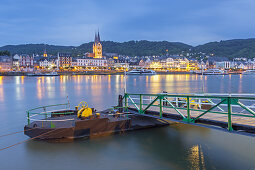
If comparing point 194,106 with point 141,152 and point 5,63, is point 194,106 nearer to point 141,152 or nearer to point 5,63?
point 141,152

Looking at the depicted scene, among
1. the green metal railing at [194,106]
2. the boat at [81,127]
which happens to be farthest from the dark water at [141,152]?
the green metal railing at [194,106]

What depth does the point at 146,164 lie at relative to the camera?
11664mm

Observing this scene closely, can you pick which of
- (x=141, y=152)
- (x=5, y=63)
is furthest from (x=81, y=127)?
(x=5, y=63)

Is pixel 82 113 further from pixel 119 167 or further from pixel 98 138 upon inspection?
pixel 119 167

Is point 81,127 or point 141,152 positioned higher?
point 81,127

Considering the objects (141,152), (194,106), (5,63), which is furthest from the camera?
(5,63)

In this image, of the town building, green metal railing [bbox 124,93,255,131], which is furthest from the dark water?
the town building

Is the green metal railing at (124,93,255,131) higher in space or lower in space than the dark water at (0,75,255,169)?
higher

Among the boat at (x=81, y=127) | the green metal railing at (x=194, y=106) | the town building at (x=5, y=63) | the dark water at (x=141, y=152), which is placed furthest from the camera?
the town building at (x=5, y=63)

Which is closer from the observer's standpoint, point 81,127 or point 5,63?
point 81,127

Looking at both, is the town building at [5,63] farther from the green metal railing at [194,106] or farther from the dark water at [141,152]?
the green metal railing at [194,106]

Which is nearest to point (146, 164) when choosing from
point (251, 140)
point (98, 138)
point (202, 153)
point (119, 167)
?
point (119, 167)

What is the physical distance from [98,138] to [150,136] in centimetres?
350

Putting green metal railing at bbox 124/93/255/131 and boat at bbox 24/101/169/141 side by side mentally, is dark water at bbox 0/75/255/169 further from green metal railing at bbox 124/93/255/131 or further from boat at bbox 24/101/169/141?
green metal railing at bbox 124/93/255/131
